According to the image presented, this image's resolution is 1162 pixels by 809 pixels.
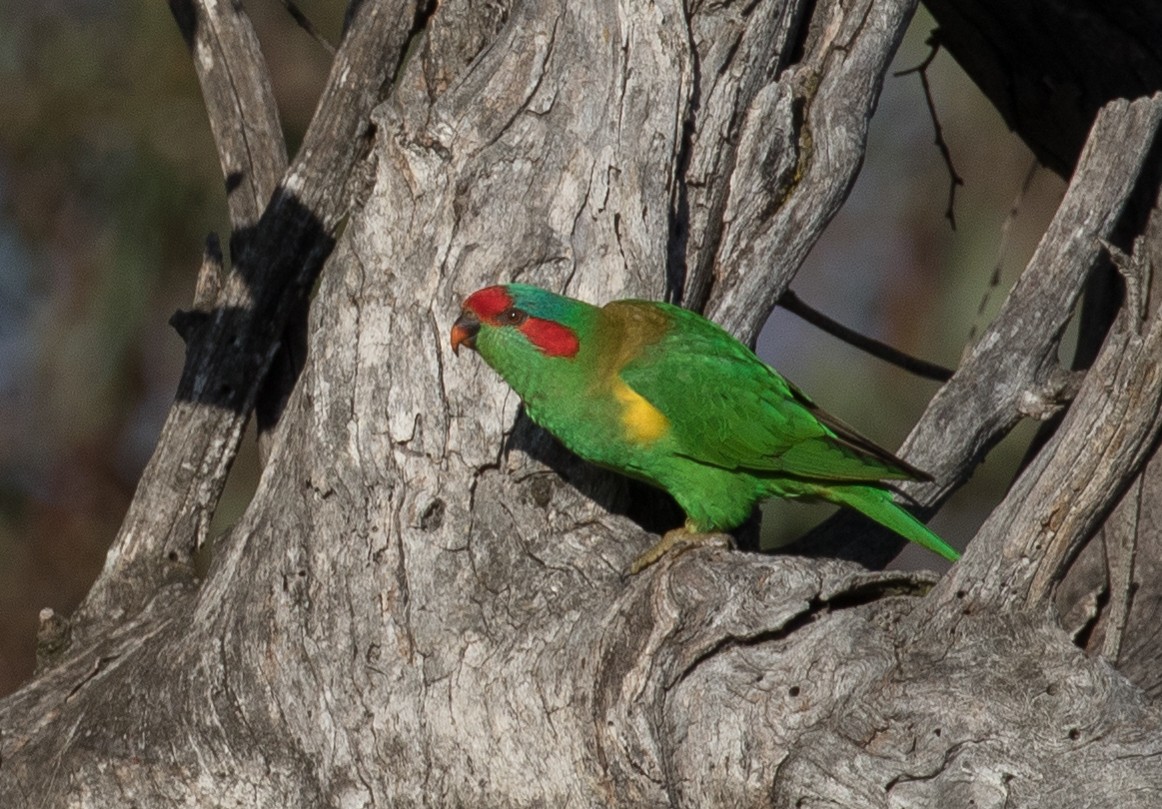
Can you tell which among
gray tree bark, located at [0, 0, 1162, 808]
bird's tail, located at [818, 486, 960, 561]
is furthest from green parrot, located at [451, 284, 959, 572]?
gray tree bark, located at [0, 0, 1162, 808]

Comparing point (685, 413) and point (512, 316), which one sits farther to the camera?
point (685, 413)

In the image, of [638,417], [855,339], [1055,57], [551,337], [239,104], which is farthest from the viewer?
[855,339]

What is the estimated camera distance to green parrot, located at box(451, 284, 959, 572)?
3.40m

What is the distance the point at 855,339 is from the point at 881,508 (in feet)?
3.61

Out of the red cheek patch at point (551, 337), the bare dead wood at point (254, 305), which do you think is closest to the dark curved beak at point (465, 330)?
the red cheek patch at point (551, 337)

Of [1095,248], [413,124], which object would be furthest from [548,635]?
[1095,248]

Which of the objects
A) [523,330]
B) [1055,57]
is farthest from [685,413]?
[1055,57]

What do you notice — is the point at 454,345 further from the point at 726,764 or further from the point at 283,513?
the point at 726,764

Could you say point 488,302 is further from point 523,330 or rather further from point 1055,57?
point 1055,57

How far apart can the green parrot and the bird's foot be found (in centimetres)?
2

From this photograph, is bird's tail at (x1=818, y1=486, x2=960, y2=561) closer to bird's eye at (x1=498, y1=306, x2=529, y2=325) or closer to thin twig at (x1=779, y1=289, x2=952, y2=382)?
thin twig at (x1=779, y1=289, x2=952, y2=382)

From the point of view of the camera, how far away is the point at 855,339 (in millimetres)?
4668

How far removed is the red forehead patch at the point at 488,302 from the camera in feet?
10.6

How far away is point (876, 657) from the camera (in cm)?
265
